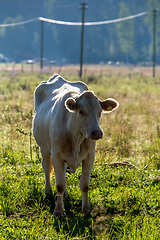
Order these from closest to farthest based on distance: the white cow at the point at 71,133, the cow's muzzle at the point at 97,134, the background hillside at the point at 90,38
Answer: the cow's muzzle at the point at 97,134 → the white cow at the point at 71,133 → the background hillside at the point at 90,38

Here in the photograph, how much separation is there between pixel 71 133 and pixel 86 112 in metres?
0.55

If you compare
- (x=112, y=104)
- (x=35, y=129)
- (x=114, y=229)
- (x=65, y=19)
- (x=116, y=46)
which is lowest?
(x=114, y=229)

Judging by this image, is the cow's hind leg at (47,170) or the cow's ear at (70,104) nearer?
the cow's ear at (70,104)

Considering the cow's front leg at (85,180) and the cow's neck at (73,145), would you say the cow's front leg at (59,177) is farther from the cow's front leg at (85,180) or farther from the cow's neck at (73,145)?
the cow's front leg at (85,180)

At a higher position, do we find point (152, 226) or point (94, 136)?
point (94, 136)

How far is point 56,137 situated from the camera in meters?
4.54

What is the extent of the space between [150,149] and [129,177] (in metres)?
1.79

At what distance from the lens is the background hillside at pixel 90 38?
294 feet

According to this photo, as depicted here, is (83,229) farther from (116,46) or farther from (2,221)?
(116,46)

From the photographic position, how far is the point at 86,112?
4.04 m

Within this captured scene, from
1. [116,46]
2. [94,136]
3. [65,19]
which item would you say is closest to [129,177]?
[94,136]

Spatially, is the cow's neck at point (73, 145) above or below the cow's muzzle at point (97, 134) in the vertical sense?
below

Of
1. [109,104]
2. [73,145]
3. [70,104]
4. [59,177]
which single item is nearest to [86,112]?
[70,104]

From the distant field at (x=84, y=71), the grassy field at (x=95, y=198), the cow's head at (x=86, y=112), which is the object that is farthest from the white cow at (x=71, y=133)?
the distant field at (x=84, y=71)
